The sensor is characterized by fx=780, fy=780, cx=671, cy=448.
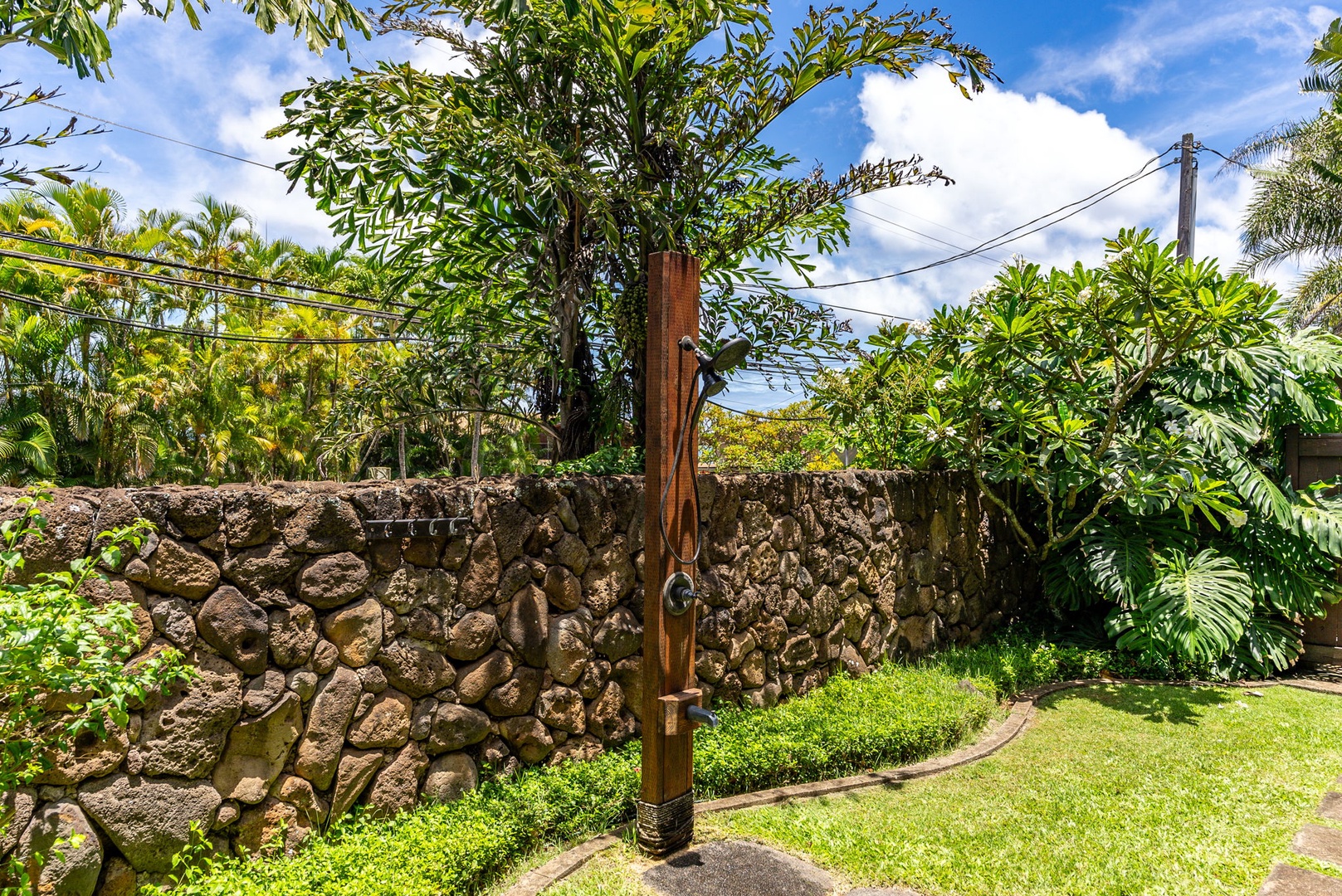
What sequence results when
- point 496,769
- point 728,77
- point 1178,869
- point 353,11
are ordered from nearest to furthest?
point 1178,869 → point 496,769 → point 353,11 → point 728,77

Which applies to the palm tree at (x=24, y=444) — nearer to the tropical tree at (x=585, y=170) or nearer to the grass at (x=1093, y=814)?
the tropical tree at (x=585, y=170)

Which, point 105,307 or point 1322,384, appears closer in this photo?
point 1322,384

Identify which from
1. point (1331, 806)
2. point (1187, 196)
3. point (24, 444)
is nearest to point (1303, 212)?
point (1187, 196)

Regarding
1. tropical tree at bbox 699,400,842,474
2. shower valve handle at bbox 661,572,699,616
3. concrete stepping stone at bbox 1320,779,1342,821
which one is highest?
tropical tree at bbox 699,400,842,474

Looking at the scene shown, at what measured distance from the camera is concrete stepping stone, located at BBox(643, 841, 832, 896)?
10.1 ft

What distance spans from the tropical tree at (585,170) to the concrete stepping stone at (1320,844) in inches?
148

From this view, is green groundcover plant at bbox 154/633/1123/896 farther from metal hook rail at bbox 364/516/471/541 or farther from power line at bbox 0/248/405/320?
power line at bbox 0/248/405/320

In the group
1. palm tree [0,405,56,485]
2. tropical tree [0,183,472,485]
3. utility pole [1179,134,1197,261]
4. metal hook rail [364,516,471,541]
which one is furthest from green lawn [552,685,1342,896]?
palm tree [0,405,56,485]

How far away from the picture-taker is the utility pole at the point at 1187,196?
9.78 metres

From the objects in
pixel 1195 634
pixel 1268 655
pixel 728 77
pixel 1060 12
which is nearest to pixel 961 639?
pixel 1195 634

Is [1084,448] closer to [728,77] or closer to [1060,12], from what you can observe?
[728,77]

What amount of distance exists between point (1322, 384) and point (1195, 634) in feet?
7.80

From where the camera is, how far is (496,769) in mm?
3598

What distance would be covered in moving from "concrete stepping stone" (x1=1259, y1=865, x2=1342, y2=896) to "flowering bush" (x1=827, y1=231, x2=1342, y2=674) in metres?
2.41
